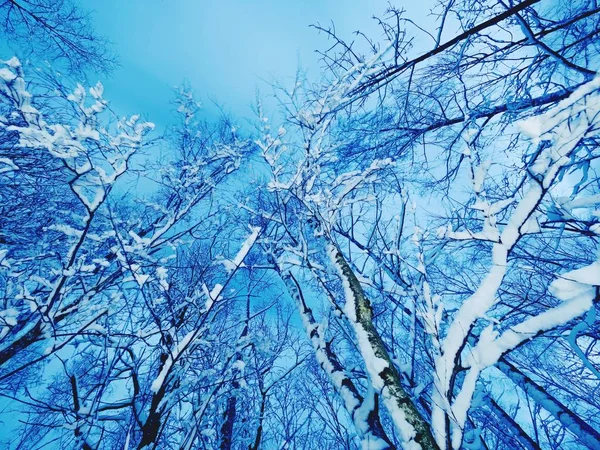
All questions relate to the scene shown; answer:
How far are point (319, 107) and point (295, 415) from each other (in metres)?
6.08

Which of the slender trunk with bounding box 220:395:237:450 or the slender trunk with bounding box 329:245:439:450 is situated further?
the slender trunk with bounding box 220:395:237:450

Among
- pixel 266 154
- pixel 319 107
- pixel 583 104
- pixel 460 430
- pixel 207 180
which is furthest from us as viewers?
pixel 207 180

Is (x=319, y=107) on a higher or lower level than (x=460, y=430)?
higher

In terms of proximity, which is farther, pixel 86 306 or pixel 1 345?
pixel 86 306

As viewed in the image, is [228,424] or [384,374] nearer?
[384,374]

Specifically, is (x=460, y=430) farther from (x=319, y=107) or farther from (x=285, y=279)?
(x=319, y=107)

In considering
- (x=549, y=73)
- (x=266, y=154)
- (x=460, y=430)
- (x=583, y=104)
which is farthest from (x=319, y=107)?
(x=460, y=430)

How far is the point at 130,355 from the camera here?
3.54m

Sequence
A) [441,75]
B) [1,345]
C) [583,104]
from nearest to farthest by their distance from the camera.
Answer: [583,104]
[1,345]
[441,75]

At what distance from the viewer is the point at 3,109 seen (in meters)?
3.85

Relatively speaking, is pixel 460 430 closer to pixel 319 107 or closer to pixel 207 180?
pixel 319 107

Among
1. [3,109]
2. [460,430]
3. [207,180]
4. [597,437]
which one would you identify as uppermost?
[207,180]

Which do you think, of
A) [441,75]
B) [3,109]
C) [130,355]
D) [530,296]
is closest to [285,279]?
[130,355]

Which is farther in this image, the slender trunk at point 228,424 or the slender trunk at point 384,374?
the slender trunk at point 228,424
